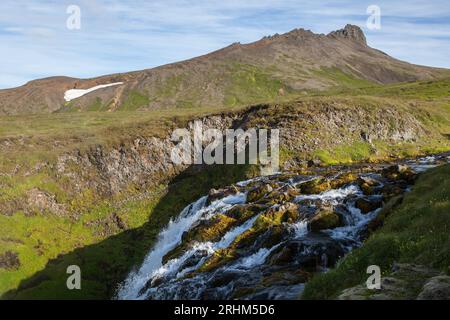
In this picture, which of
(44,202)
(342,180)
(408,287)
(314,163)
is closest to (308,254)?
(408,287)

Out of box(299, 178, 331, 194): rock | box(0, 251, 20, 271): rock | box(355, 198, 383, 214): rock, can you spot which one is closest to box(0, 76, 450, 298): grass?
box(0, 251, 20, 271): rock

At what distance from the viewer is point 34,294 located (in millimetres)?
59094

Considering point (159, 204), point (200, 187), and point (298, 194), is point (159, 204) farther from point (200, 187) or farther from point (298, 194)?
point (298, 194)

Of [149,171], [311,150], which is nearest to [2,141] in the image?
[149,171]

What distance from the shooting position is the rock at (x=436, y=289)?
18.9 metres

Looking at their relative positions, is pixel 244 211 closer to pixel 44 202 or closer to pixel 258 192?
pixel 258 192

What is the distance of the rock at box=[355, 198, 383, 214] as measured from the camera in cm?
4269

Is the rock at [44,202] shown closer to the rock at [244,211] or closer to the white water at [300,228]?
the rock at [244,211]

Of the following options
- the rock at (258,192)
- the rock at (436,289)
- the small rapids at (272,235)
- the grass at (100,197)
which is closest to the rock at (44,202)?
the grass at (100,197)

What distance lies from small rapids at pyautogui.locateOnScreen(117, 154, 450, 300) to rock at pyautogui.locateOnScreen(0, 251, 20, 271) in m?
15.8

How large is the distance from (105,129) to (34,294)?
44.7m

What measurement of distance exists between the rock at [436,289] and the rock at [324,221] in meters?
19.7

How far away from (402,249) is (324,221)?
44.1ft

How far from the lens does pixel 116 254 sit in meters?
68.3
